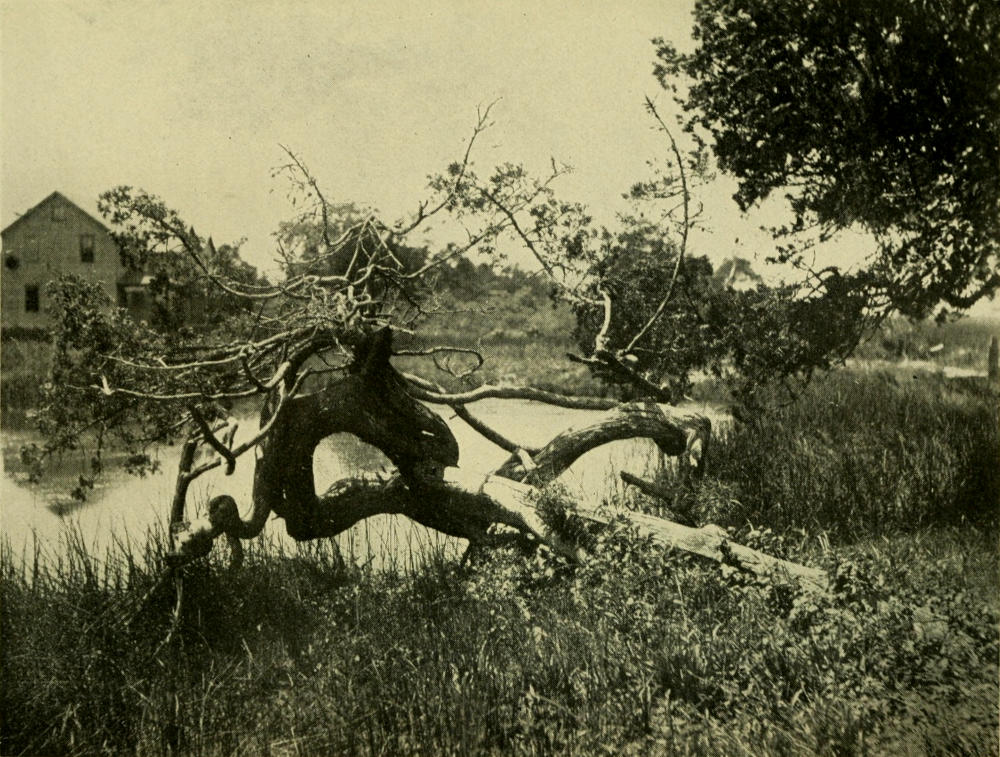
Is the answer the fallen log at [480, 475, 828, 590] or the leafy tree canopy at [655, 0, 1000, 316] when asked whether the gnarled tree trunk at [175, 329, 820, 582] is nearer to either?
the fallen log at [480, 475, 828, 590]

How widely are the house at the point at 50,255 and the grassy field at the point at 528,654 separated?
6.24 feet

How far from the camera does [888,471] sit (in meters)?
5.38

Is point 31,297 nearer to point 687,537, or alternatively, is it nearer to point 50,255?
point 50,255

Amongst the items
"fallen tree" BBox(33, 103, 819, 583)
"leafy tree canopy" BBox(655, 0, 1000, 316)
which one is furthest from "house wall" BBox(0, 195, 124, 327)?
"leafy tree canopy" BBox(655, 0, 1000, 316)

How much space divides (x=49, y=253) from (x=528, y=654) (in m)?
3.99

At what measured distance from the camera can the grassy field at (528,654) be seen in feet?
11.1

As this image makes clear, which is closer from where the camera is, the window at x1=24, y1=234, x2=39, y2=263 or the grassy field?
the grassy field

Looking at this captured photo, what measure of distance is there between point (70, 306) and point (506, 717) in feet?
11.6

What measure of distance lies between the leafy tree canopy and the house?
391cm

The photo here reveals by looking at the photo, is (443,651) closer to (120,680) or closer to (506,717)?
(506,717)

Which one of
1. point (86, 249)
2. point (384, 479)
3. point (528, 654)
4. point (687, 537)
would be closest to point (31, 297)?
point (86, 249)

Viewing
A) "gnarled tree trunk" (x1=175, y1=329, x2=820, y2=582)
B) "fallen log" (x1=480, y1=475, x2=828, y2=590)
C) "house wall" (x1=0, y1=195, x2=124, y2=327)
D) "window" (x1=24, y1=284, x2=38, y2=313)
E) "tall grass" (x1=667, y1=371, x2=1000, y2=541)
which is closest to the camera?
"fallen log" (x1=480, y1=475, x2=828, y2=590)

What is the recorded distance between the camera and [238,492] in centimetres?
688

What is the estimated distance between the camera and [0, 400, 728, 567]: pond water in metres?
5.09
